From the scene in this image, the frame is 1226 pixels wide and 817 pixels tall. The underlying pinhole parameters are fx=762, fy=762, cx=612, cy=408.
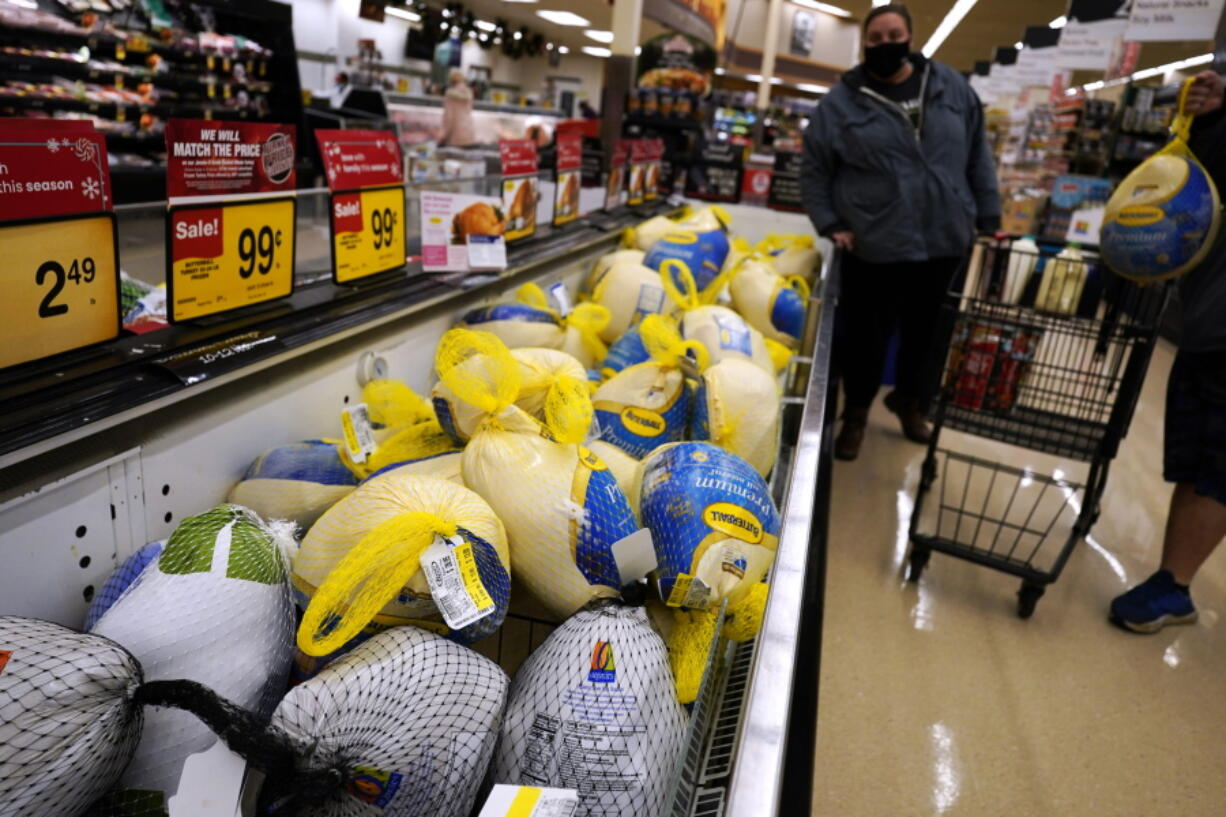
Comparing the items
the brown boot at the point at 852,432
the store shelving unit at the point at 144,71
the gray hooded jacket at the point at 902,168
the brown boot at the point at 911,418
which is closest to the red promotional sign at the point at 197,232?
the gray hooded jacket at the point at 902,168

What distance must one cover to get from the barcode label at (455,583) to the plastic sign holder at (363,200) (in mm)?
928

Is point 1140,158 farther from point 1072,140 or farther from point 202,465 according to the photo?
point 202,465

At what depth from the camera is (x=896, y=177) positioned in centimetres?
320

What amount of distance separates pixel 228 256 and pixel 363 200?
43cm

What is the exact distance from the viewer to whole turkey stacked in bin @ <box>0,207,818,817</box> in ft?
2.57

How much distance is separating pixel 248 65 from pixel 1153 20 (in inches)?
265

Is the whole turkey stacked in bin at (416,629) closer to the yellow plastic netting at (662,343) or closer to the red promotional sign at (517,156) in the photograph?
the yellow plastic netting at (662,343)

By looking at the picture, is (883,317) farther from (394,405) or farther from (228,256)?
(228,256)

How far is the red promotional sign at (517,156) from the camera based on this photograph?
2.47m

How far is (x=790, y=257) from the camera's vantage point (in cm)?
342

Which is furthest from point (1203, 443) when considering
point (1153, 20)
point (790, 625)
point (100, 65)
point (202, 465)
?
point (100, 65)

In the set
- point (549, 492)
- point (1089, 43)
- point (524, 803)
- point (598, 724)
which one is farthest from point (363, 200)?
point (1089, 43)

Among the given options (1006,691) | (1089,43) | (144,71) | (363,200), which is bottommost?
(1006,691)

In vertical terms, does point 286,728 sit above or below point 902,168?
below
